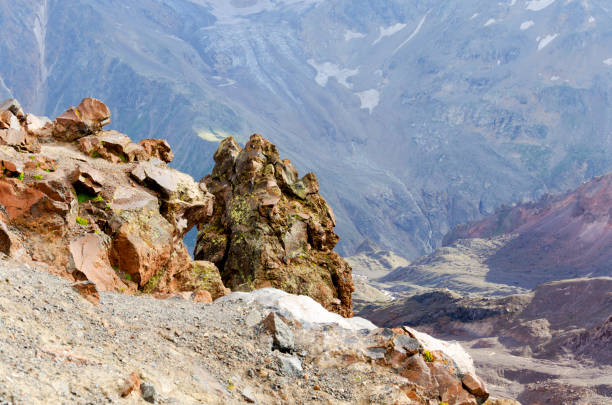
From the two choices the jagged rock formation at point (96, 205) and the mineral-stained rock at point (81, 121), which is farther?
the mineral-stained rock at point (81, 121)

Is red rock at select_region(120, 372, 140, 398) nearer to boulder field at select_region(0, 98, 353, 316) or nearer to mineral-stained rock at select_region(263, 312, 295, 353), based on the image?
mineral-stained rock at select_region(263, 312, 295, 353)

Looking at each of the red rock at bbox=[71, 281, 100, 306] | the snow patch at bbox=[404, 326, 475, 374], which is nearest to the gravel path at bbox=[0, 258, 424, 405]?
the red rock at bbox=[71, 281, 100, 306]

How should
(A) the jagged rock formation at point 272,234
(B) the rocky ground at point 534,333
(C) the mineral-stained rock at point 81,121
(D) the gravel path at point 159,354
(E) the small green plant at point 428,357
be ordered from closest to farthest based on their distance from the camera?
(D) the gravel path at point 159,354, (E) the small green plant at point 428,357, (C) the mineral-stained rock at point 81,121, (A) the jagged rock formation at point 272,234, (B) the rocky ground at point 534,333

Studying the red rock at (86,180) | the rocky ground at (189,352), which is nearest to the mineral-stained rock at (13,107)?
the red rock at (86,180)

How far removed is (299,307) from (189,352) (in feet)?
18.2

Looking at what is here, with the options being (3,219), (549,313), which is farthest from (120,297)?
(549,313)

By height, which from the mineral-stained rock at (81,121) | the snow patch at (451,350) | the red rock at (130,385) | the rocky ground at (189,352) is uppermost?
the mineral-stained rock at (81,121)

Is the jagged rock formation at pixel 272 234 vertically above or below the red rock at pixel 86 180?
above

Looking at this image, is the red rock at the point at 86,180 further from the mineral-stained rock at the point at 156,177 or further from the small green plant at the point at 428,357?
the small green plant at the point at 428,357

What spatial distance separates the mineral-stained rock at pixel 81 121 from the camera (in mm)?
21817

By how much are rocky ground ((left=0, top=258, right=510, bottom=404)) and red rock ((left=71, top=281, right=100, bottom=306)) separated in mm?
178

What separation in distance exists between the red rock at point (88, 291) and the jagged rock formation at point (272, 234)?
11036 millimetres

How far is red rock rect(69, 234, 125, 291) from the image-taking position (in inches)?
625

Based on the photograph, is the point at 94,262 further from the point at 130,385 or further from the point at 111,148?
the point at 130,385
